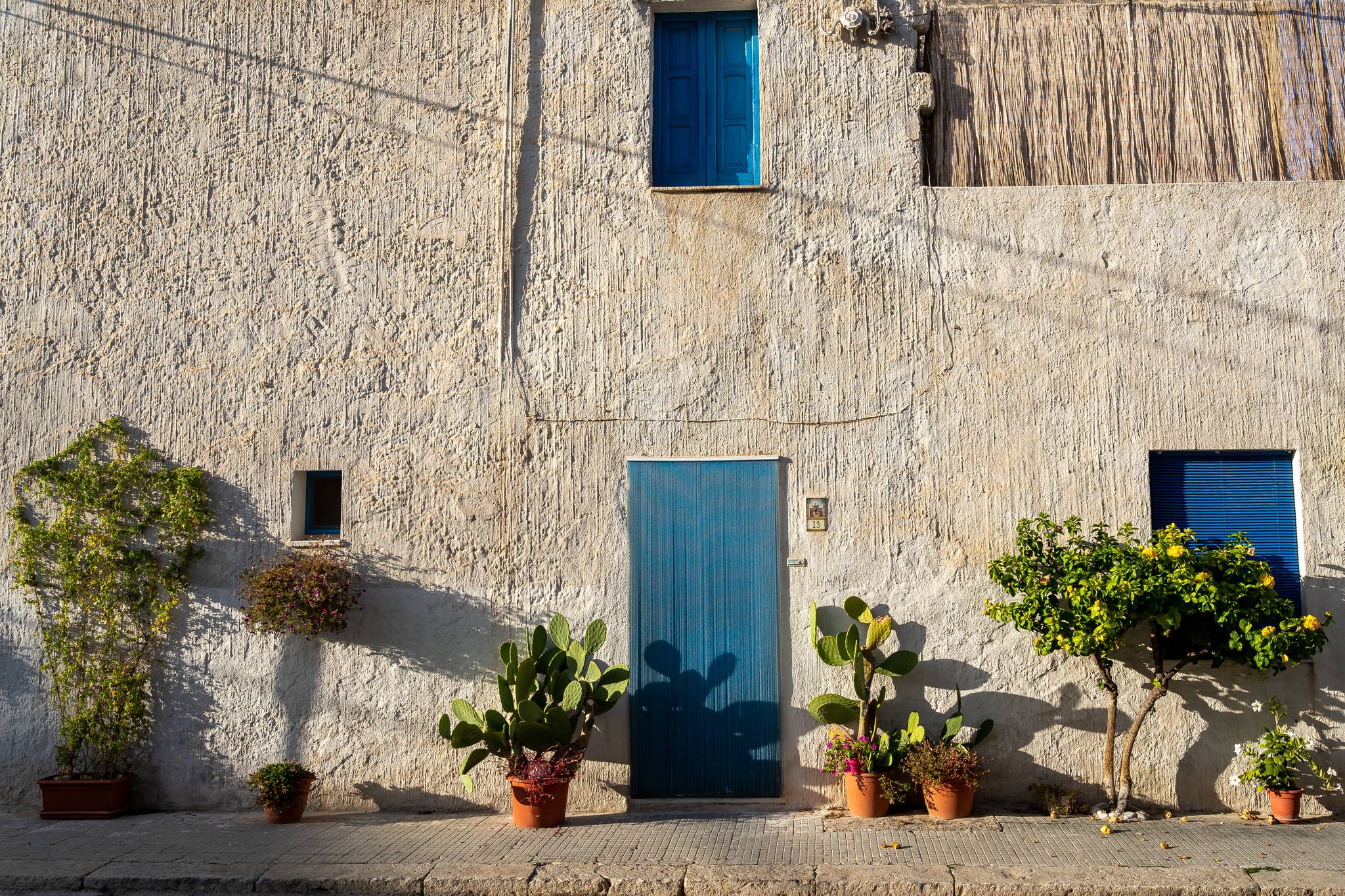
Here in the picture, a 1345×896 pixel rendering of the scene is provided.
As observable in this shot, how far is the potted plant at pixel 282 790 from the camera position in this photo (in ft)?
22.6

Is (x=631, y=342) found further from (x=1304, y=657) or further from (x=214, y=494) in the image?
(x=1304, y=657)

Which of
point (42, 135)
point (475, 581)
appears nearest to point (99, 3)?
point (42, 135)

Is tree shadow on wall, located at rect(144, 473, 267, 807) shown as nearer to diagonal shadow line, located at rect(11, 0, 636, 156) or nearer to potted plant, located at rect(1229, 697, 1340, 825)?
diagonal shadow line, located at rect(11, 0, 636, 156)

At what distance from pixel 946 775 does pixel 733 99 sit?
5.04 m

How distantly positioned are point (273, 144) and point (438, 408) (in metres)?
2.39

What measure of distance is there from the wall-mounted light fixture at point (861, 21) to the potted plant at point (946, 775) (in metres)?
5.05

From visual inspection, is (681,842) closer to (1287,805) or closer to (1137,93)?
(1287,805)

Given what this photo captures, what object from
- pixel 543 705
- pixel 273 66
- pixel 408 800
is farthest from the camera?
pixel 273 66

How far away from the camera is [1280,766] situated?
6617mm

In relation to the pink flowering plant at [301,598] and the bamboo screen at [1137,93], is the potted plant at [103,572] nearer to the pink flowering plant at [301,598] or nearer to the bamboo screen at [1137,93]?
the pink flowering plant at [301,598]

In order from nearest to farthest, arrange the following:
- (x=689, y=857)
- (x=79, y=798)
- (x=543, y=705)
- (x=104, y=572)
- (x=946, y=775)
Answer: (x=689, y=857) < (x=946, y=775) < (x=543, y=705) < (x=79, y=798) < (x=104, y=572)

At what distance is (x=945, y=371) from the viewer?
739 cm

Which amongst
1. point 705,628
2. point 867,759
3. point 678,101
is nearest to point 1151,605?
point 867,759

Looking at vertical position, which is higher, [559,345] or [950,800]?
[559,345]
